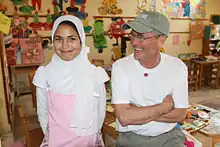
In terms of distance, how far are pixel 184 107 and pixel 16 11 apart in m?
4.36

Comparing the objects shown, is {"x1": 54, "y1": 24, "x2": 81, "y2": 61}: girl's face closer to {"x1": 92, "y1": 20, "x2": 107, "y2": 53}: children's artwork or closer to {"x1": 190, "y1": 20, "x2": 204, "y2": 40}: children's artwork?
{"x1": 92, "y1": 20, "x2": 107, "y2": 53}: children's artwork

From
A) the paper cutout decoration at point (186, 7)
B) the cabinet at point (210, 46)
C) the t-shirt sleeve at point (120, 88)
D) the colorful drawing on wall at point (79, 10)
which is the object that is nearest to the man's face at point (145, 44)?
the t-shirt sleeve at point (120, 88)

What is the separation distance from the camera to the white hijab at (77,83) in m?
1.41

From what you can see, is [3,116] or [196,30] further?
[196,30]

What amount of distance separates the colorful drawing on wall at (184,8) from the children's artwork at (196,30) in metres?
0.20

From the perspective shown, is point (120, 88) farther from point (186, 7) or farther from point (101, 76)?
point (186, 7)

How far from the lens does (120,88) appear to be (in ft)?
4.57

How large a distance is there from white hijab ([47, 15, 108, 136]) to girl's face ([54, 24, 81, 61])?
1.6 inches

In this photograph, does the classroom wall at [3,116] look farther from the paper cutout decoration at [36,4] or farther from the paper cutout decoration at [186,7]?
the paper cutout decoration at [186,7]

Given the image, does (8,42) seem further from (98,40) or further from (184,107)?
(184,107)

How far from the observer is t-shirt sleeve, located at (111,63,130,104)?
139 cm

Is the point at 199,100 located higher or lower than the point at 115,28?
lower

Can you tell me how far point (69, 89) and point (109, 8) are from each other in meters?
4.55

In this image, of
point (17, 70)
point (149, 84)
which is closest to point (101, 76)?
point (149, 84)
